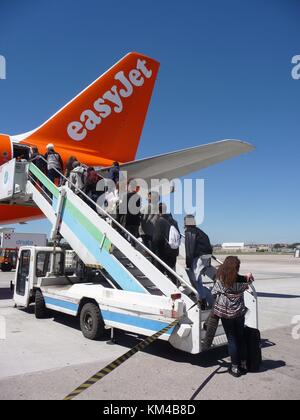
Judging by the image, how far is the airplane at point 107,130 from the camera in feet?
42.4

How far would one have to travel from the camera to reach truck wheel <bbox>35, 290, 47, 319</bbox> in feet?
29.9

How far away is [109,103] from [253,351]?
1270 cm

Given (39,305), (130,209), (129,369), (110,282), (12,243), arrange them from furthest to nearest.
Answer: (12,243) → (39,305) → (130,209) → (110,282) → (129,369)

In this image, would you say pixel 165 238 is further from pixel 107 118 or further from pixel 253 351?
pixel 107 118

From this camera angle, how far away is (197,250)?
7391mm

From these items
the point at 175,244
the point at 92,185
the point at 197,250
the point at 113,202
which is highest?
the point at 92,185

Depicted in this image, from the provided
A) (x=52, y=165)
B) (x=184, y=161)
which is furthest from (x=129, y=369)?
(x=184, y=161)

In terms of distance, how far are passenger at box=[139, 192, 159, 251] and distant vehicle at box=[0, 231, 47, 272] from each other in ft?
67.8

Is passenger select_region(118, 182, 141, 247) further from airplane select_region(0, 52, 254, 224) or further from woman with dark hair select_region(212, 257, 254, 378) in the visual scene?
airplane select_region(0, 52, 254, 224)

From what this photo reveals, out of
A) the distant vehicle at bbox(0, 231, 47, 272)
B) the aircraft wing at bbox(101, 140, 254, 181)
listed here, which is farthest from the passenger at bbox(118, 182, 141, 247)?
the distant vehicle at bbox(0, 231, 47, 272)

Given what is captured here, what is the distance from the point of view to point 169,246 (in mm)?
7633
